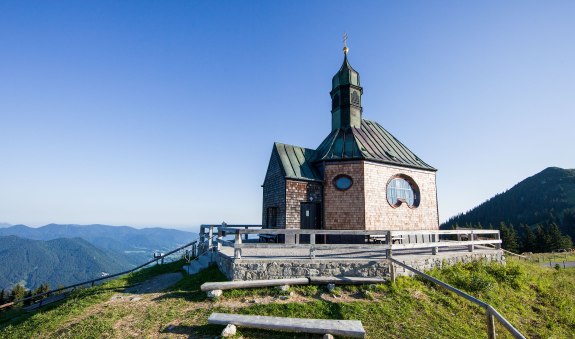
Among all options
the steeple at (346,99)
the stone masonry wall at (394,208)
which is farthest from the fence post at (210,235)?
the steeple at (346,99)

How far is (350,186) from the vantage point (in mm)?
17938

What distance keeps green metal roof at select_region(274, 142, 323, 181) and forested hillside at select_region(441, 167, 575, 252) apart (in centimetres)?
9282

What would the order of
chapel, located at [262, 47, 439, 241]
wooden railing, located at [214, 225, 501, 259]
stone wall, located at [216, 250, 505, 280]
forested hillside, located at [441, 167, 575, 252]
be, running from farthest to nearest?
1. forested hillside, located at [441, 167, 575, 252]
2. chapel, located at [262, 47, 439, 241]
3. wooden railing, located at [214, 225, 501, 259]
4. stone wall, located at [216, 250, 505, 280]

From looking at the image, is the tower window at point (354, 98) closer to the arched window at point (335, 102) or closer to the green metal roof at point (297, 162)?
the arched window at point (335, 102)

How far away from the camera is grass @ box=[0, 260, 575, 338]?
8.34m

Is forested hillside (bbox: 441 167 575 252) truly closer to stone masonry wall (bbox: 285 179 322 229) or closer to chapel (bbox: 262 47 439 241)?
chapel (bbox: 262 47 439 241)

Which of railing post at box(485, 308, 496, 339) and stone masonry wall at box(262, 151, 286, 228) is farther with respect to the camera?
stone masonry wall at box(262, 151, 286, 228)

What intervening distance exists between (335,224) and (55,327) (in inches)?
537

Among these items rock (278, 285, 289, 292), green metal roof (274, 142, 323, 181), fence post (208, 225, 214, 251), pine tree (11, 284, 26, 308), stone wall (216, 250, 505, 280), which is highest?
green metal roof (274, 142, 323, 181)

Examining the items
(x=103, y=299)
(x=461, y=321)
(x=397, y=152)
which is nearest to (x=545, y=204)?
(x=397, y=152)

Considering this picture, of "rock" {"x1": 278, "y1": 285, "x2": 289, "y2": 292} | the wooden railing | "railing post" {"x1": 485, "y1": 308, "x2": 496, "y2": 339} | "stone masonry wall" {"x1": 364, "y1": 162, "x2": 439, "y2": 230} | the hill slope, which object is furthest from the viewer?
the hill slope

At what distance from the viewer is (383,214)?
59.1ft

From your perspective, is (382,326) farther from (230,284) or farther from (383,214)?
(383,214)

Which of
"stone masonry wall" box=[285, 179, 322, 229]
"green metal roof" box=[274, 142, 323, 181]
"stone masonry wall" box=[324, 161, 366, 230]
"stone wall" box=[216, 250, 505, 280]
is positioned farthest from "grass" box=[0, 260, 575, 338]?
"green metal roof" box=[274, 142, 323, 181]
